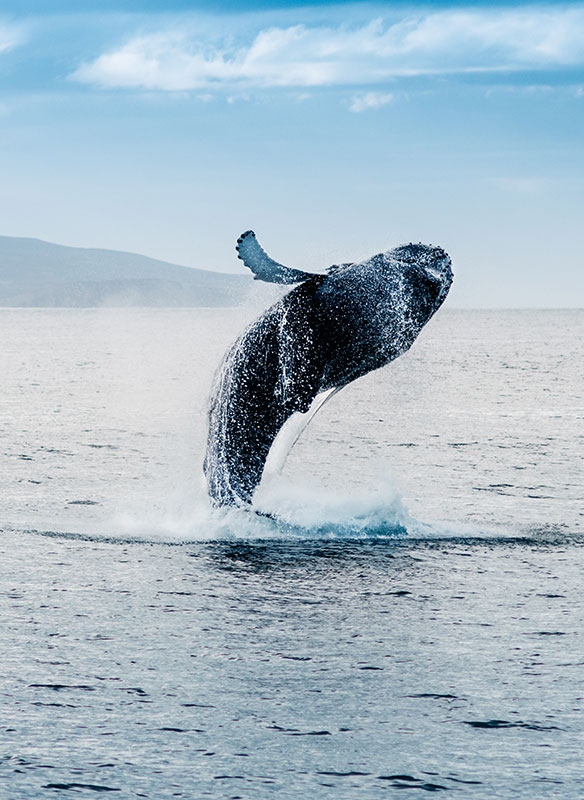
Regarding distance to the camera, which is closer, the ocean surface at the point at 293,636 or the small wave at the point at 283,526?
Result: the ocean surface at the point at 293,636

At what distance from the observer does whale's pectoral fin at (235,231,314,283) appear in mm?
11172

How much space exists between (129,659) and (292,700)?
1226mm

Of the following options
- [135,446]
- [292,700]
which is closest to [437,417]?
[135,446]

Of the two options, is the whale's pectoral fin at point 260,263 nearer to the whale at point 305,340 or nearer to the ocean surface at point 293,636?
the whale at point 305,340

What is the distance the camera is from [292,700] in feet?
21.9

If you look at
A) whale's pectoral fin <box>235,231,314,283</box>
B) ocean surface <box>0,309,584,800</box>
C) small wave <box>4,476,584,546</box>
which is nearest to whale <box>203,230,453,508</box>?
whale's pectoral fin <box>235,231,314,283</box>

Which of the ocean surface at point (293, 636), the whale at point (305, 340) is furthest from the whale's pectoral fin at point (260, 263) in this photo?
the ocean surface at point (293, 636)

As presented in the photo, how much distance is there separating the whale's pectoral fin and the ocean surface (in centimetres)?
140

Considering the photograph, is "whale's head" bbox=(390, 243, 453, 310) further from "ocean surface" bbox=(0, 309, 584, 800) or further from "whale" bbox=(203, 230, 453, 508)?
"ocean surface" bbox=(0, 309, 584, 800)

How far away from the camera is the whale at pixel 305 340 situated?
11.3 metres

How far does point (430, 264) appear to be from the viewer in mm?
11680

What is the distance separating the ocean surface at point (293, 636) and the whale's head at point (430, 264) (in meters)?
1.84

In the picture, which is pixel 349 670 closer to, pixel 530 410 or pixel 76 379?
pixel 530 410

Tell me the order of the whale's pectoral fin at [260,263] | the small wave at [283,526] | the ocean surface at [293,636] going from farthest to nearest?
the small wave at [283,526] < the whale's pectoral fin at [260,263] < the ocean surface at [293,636]
